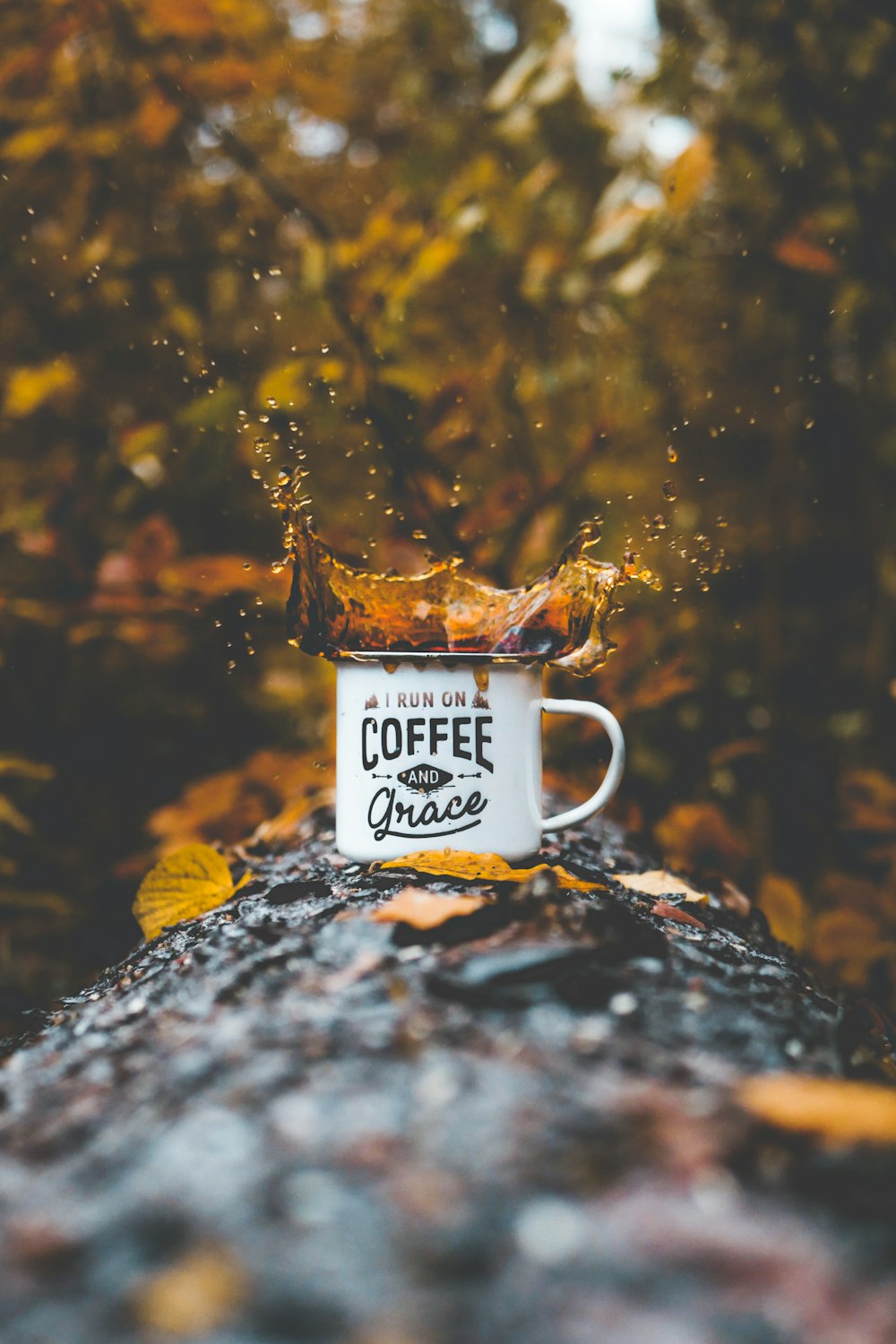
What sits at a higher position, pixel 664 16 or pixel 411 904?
pixel 664 16

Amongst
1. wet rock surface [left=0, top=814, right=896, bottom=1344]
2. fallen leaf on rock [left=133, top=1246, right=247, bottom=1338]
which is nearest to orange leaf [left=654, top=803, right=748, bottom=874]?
wet rock surface [left=0, top=814, right=896, bottom=1344]

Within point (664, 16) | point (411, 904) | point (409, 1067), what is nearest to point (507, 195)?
point (664, 16)

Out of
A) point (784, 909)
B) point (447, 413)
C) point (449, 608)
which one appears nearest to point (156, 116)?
point (447, 413)

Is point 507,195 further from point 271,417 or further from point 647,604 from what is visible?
point 647,604

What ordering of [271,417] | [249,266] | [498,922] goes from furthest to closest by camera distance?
[249,266]
[271,417]
[498,922]

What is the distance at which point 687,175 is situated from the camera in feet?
4.32

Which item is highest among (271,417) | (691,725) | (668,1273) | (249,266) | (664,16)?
(664,16)

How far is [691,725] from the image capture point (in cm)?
152

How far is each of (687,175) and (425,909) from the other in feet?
3.79

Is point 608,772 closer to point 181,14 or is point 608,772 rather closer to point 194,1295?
point 194,1295

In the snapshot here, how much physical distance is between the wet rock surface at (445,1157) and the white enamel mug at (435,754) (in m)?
0.15

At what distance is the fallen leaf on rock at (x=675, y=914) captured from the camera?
754mm

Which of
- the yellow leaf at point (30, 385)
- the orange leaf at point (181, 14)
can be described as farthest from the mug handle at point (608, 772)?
the orange leaf at point (181, 14)

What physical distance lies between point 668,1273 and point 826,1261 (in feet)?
0.19
